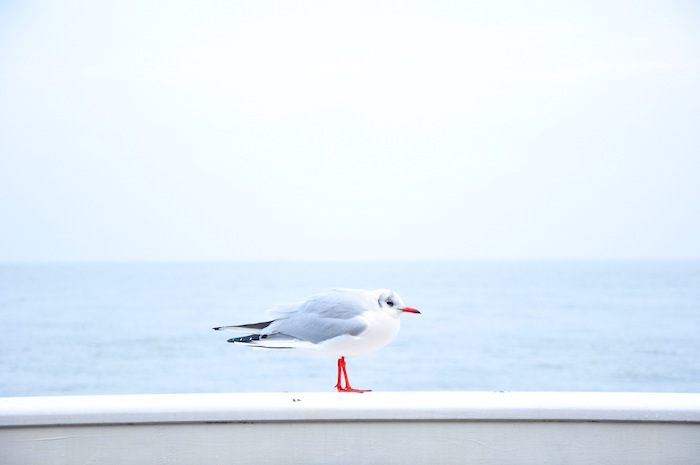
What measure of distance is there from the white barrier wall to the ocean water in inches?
555

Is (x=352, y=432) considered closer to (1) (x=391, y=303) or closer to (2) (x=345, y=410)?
(2) (x=345, y=410)

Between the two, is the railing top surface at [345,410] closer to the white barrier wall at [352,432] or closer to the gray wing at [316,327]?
the white barrier wall at [352,432]

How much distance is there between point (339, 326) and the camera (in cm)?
187

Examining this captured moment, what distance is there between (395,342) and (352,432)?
64.1 ft

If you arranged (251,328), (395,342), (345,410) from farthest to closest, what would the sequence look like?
(395,342) < (251,328) < (345,410)

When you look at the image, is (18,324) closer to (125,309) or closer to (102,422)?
(125,309)

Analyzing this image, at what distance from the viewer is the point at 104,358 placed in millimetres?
19031

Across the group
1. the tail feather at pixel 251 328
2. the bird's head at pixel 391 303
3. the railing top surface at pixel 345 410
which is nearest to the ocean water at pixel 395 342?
the tail feather at pixel 251 328

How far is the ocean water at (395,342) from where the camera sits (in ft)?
55.4

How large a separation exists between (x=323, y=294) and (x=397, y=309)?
20 centimetres

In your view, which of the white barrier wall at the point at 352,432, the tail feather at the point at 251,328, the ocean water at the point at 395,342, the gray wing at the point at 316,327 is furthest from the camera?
the ocean water at the point at 395,342

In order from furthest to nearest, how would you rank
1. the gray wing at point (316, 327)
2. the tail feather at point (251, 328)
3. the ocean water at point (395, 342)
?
the ocean water at point (395, 342) → the tail feather at point (251, 328) → the gray wing at point (316, 327)

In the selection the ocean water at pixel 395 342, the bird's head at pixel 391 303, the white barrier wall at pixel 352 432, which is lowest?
the white barrier wall at pixel 352 432

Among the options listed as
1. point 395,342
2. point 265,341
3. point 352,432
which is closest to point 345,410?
point 352,432
